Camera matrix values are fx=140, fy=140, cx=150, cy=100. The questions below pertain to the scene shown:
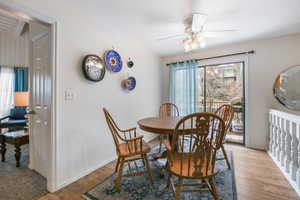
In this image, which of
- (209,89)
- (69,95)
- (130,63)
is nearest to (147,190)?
(69,95)

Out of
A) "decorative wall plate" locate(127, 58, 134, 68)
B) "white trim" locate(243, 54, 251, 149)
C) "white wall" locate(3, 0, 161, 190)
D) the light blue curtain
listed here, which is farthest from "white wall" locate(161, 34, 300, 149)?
"white wall" locate(3, 0, 161, 190)

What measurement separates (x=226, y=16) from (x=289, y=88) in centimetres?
189

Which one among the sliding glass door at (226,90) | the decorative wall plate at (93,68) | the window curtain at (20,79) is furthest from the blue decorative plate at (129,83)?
the window curtain at (20,79)

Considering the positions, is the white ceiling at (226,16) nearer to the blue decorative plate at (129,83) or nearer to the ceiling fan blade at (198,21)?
the ceiling fan blade at (198,21)

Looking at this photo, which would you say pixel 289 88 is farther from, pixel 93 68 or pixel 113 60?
pixel 93 68

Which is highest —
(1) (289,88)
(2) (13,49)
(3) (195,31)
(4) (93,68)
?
(2) (13,49)

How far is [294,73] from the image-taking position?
8.54ft

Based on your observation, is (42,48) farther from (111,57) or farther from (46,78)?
(111,57)

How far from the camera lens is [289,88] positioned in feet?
8.57

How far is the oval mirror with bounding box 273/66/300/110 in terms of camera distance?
256cm

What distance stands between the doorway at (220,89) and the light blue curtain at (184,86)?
0.17m

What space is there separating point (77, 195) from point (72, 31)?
1.98m

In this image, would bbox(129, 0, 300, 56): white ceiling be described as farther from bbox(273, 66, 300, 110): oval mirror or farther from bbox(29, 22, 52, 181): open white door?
bbox(29, 22, 52, 181): open white door

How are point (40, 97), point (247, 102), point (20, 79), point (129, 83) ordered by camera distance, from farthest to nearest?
point (20, 79) → point (247, 102) → point (129, 83) → point (40, 97)
